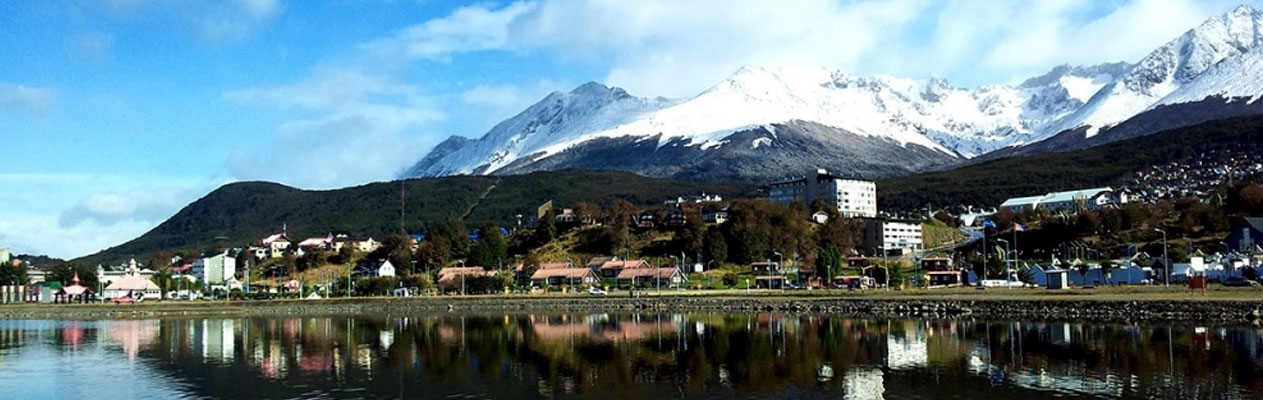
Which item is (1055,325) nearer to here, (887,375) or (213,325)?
(887,375)

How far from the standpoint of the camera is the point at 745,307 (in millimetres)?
81438

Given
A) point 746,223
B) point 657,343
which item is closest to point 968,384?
point 657,343

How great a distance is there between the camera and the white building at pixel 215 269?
154750mm

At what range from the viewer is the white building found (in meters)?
155

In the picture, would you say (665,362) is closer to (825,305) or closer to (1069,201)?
(825,305)

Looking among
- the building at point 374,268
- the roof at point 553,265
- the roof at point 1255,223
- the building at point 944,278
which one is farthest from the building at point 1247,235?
the building at point 374,268

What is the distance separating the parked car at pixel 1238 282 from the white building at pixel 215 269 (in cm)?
12624

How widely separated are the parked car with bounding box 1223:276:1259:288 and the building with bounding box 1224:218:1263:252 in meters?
16.9

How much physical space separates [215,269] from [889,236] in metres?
97.6

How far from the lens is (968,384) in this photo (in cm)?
3506

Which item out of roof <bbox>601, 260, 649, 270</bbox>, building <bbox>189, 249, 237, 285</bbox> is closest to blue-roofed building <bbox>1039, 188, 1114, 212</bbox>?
roof <bbox>601, 260, 649, 270</bbox>

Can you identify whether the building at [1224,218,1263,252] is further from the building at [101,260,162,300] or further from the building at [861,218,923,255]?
the building at [101,260,162,300]

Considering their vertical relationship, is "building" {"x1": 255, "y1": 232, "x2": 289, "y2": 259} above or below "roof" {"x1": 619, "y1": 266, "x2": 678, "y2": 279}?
above

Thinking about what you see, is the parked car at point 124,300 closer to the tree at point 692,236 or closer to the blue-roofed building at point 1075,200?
the tree at point 692,236
